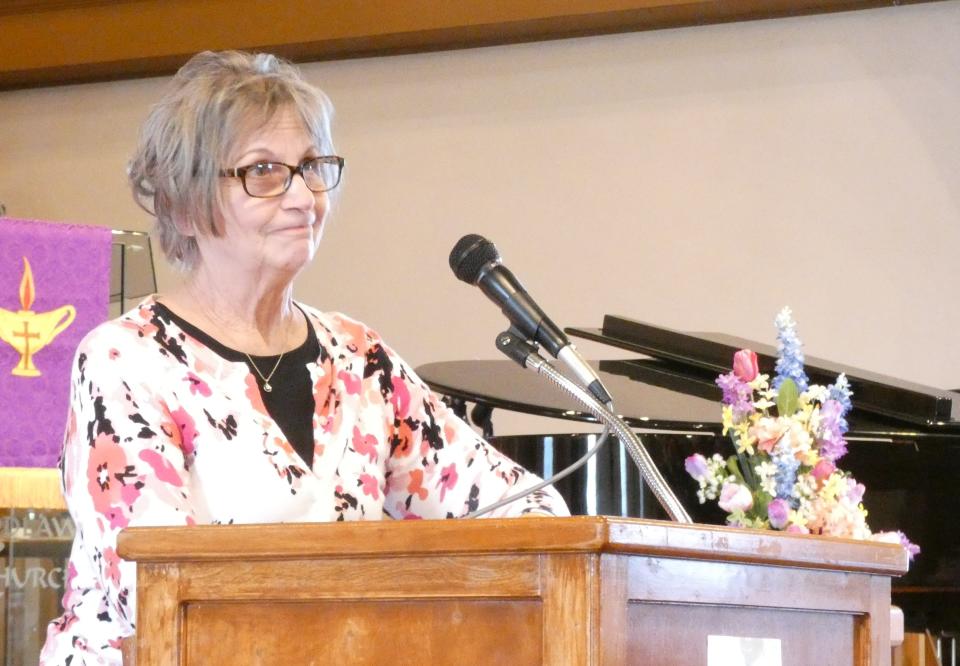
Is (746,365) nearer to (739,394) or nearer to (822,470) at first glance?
(739,394)

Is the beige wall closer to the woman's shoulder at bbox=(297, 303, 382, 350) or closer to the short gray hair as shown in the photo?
the woman's shoulder at bbox=(297, 303, 382, 350)

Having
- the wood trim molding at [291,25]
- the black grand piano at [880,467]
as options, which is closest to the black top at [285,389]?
the black grand piano at [880,467]

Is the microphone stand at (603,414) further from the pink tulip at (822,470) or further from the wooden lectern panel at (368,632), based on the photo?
the pink tulip at (822,470)

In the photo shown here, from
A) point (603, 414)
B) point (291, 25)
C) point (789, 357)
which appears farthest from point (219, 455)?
point (291, 25)

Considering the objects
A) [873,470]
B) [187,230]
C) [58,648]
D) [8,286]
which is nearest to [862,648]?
[58,648]

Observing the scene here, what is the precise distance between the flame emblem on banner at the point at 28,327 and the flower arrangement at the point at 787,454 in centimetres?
150

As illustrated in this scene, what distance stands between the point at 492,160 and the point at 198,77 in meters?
3.84

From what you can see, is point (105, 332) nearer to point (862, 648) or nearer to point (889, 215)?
point (862, 648)

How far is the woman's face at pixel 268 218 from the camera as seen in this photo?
2016 millimetres

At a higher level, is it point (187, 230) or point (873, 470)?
point (187, 230)

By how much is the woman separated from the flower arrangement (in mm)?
581

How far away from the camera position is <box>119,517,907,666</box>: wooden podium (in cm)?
114

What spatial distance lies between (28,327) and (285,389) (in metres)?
1.34

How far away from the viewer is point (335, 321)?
7.37 ft
